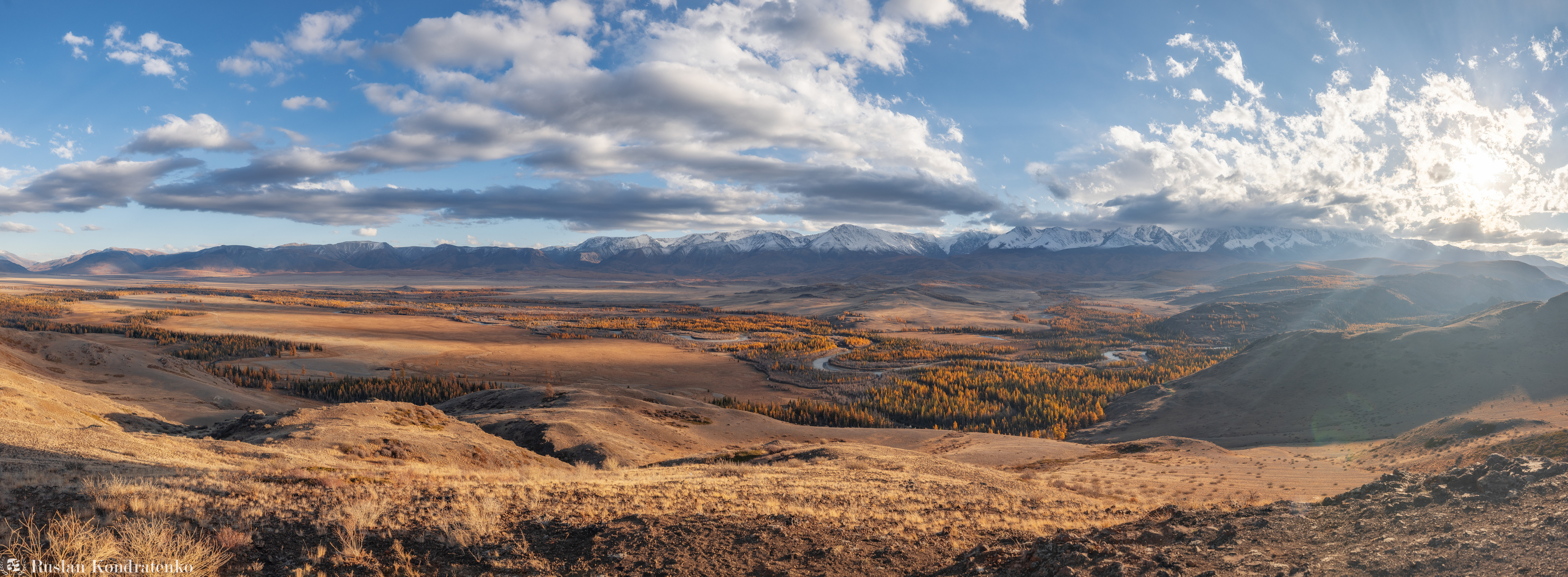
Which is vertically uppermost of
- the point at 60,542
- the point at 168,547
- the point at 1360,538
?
the point at 60,542

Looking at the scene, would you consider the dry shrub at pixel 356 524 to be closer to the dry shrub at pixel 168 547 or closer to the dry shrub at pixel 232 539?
the dry shrub at pixel 232 539

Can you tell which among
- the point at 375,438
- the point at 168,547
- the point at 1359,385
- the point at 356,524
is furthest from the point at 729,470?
the point at 1359,385

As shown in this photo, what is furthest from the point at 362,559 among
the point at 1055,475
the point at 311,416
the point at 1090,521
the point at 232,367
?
the point at 232,367

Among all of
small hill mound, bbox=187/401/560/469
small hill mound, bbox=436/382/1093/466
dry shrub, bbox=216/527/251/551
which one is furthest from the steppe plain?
small hill mound, bbox=436/382/1093/466

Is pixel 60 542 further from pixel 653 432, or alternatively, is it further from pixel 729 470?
pixel 653 432

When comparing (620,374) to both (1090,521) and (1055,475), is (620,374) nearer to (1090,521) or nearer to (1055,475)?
(1055,475)
